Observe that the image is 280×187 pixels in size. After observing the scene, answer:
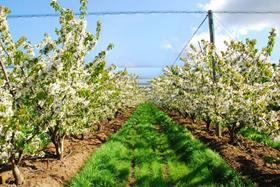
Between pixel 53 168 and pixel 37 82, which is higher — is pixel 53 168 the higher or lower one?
the lower one

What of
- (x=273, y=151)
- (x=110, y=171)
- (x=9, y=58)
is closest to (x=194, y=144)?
(x=273, y=151)

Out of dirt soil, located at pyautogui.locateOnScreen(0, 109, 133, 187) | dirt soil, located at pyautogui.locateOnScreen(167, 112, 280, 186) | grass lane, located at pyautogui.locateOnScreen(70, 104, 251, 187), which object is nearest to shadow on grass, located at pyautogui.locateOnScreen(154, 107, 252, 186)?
grass lane, located at pyautogui.locateOnScreen(70, 104, 251, 187)

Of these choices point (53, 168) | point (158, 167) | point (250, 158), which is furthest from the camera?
point (158, 167)

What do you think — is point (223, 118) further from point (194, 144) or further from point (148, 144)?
point (148, 144)

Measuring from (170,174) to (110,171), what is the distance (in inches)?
77.1

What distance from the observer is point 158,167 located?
13.8 metres

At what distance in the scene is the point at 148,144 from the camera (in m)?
19.2

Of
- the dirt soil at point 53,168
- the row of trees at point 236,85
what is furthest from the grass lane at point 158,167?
the row of trees at point 236,85

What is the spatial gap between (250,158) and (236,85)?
267 cm

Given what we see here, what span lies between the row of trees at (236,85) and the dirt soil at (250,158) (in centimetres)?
88

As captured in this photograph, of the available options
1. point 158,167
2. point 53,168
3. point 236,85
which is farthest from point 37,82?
point 236,85

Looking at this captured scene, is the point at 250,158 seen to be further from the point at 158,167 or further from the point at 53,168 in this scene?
the point at 53,168

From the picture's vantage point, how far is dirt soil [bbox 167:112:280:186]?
11206 millimetres

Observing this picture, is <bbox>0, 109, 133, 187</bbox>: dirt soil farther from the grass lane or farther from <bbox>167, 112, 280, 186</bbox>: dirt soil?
<bbox>167, 112, 280, 186</bbox>: dirt soil
